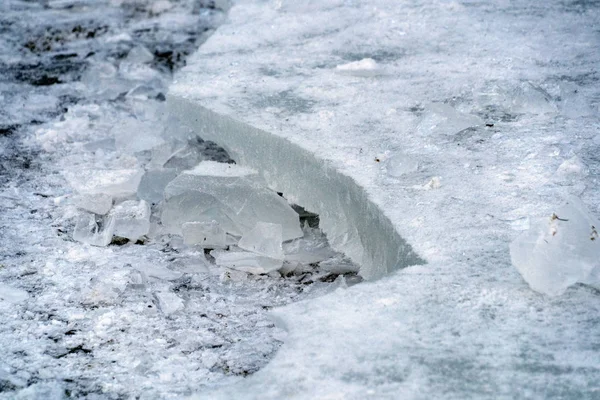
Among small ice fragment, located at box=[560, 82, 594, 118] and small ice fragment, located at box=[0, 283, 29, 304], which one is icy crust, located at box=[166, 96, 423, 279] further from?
small ice fragment, located at box=[560, 82, 594, 118]

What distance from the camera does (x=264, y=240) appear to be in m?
2.21

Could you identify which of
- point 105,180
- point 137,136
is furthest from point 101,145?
point 105,180

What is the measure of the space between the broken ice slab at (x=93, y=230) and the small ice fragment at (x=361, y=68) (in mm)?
1040

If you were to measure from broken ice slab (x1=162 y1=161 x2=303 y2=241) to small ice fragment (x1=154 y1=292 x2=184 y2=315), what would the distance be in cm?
40

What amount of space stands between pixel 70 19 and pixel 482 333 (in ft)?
11.7

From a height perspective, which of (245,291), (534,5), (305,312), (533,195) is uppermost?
(534,5)

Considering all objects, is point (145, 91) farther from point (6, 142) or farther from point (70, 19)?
point (70, 19)

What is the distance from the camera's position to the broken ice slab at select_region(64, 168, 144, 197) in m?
2.55

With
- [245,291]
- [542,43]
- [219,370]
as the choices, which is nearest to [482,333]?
[219,370]

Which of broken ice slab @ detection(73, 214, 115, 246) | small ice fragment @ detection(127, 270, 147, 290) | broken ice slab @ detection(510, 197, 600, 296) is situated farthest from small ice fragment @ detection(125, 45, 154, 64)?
broken ice slab @ detection(510, 197, 600, 296)

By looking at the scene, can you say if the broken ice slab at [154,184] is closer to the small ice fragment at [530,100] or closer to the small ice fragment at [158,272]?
the small ice fragment at [158,272]

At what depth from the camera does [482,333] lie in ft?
5.05

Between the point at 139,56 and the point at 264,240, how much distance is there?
1.96 m

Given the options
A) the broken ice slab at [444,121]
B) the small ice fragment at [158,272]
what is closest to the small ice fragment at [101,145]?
the small ice fragment at [158,272]
